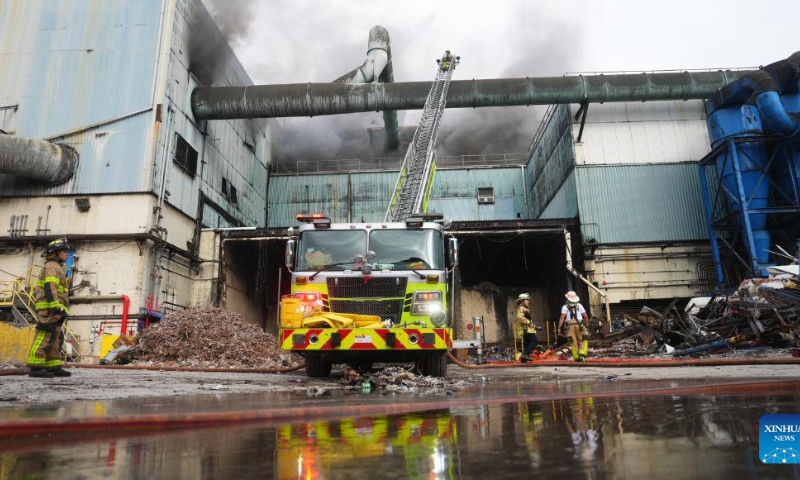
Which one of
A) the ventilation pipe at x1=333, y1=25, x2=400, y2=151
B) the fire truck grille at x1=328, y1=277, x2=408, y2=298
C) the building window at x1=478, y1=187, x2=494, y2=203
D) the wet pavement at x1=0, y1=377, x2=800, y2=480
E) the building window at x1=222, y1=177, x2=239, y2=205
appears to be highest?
the ventilation pipe at x1=333, y1=25, x2=400, y2=151

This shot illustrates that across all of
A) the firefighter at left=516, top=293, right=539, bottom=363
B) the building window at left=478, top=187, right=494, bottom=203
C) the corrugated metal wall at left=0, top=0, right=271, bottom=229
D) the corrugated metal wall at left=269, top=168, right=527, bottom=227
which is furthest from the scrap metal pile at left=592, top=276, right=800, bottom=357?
the corrugated metal wall at left=0, top=0, right=271, bottom=229

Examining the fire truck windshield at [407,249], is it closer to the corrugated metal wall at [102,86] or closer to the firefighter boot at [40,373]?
the firefighter boot at [40,373]

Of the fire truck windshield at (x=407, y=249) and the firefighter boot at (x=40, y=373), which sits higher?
the fire truck windshield at (x=407, y=249)

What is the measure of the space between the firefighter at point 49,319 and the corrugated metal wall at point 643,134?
1836cm

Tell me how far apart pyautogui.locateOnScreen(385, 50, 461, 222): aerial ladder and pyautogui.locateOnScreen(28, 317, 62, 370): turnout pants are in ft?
35.0

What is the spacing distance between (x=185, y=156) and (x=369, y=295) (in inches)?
585

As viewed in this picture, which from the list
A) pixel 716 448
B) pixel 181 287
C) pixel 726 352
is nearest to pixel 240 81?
pixel 181 287

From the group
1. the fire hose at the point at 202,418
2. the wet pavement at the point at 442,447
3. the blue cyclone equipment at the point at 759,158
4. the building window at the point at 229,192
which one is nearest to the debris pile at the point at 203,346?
the fire hose at the point at 202,418

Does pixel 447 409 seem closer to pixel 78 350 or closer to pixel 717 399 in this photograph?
pixel 717 399

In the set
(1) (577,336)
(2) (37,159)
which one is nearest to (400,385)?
(1) (577,336)

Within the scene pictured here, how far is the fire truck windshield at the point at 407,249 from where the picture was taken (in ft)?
22.4

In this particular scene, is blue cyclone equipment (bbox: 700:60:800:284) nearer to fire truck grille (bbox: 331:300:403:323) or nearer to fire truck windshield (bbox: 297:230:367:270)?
fire truck grille (bbox: 331:300:403:323)

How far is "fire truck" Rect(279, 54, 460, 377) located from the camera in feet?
19.6

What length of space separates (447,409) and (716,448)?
1.78m
